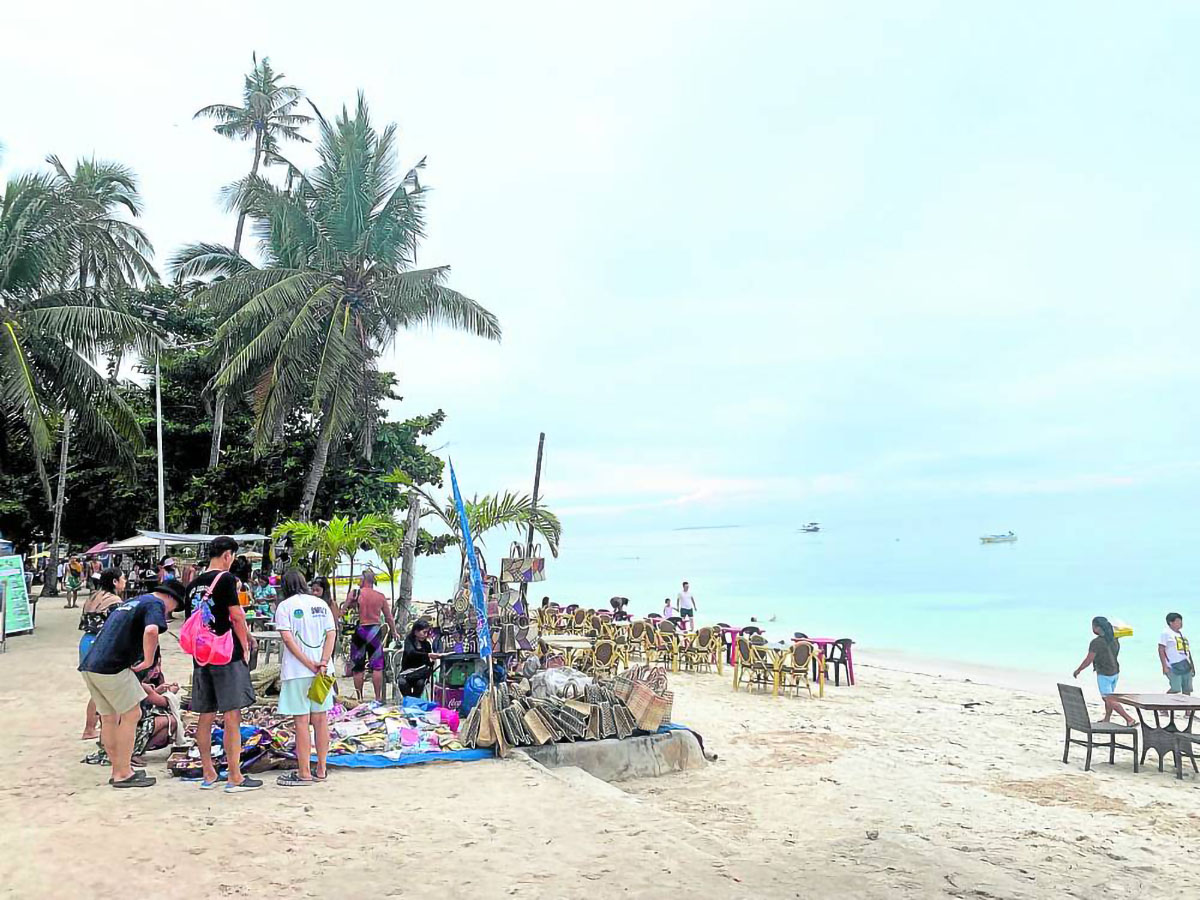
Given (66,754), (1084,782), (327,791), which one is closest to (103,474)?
(66,754)

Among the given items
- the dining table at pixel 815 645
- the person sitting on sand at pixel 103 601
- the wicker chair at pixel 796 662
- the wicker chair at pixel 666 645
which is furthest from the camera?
the wicker chair at pixel 666 645

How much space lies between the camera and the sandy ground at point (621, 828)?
398cm

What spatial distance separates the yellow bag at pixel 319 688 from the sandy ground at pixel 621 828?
0.56 meters

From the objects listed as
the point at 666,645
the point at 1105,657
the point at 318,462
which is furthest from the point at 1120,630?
the point at 318,462

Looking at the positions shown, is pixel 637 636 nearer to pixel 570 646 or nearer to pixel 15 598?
pixel 570 646

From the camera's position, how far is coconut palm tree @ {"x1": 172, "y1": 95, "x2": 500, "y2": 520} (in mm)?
17016

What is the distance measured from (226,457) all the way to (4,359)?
9.64 meters

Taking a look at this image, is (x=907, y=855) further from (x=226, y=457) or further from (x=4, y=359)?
(x=226, y=457)

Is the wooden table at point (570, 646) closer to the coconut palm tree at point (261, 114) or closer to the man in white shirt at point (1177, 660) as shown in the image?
the man in white shirt at point (1177, 660)

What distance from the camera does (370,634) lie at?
862cm

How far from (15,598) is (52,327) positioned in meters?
4.59

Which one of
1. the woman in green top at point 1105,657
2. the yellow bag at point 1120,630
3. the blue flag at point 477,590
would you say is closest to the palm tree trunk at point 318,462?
the blue flag at point 477,590

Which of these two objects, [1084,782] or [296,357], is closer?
[1084,782]

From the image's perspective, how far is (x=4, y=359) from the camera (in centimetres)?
1390
